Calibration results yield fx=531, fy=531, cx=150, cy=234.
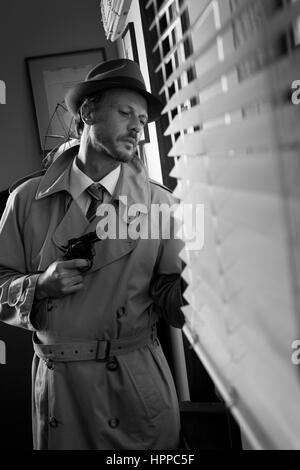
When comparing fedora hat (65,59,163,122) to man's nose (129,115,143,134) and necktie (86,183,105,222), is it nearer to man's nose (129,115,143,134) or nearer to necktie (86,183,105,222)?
man's nose (129,115,143,134)

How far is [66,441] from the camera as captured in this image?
1346mm

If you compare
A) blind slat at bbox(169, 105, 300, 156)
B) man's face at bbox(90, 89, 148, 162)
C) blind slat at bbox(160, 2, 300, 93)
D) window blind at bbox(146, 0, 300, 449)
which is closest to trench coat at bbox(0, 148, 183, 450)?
man's face at bbox(90, 89, 148, 162)

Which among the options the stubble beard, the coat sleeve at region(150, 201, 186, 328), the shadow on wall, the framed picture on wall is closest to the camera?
the coat sleeve at region(150, 201, 186, 328)

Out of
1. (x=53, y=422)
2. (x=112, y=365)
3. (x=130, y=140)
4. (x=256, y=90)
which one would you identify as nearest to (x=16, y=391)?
(x=53, y=422)

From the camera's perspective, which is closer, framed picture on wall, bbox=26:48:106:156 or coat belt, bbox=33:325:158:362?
coat belt, bbox=33:325:158:362

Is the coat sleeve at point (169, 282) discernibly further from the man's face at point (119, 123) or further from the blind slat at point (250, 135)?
the blind slat at point (250, 135)

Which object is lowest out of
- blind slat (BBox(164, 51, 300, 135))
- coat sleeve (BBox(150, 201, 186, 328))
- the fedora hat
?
coat sleeve (BBox(150, 201, 186, 328))

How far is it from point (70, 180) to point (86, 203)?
8 cm

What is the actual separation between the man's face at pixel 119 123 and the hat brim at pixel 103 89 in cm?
2

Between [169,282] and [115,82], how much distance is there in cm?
55

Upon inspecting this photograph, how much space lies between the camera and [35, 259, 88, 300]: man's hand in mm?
1283

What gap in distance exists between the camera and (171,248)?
1.39 m

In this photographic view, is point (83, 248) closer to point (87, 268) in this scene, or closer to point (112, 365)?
point (87, 268)

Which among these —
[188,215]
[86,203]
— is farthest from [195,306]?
[86,203]
